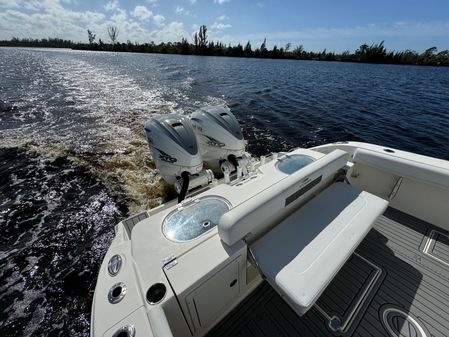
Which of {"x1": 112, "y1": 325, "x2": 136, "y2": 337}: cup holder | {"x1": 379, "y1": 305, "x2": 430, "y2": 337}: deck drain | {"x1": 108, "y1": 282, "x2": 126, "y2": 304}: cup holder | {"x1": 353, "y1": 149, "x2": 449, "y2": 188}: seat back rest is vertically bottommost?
{"x1": 379, "y1": 305, "x2": 430, "y2": 337}: deck drain

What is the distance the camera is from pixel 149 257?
135 cm

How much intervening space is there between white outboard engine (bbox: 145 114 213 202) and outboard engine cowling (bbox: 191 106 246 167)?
0.29 metres

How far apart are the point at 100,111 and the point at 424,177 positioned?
8611 millimetres

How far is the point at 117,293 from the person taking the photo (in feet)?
4.08

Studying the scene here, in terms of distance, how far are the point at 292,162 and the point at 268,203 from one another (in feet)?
3.59

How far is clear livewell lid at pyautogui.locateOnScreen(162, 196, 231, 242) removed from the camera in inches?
59.9

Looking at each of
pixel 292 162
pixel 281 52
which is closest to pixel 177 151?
pixel 292 162

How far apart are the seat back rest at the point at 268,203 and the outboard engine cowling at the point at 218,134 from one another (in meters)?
1.28

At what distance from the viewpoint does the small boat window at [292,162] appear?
2254mm


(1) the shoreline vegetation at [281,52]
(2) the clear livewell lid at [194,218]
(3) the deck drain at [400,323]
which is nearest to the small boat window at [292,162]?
(2) the clear livewell lid at [194,218]

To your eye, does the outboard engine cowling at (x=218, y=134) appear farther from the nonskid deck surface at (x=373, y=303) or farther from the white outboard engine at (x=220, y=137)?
the nonskid deck surface at (x=373, y=303)

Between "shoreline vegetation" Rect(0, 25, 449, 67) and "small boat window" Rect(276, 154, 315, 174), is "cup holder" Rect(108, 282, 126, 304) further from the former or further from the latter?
"shoreline vegetation" Rect(0, 25, 449, 67)

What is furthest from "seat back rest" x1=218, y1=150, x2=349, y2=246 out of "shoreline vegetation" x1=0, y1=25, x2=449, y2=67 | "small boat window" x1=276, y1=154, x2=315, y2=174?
"shoreline vegetation" x1=0, y1=25, x2=449, y2=67

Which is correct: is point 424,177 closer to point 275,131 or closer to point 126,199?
point 126,199
